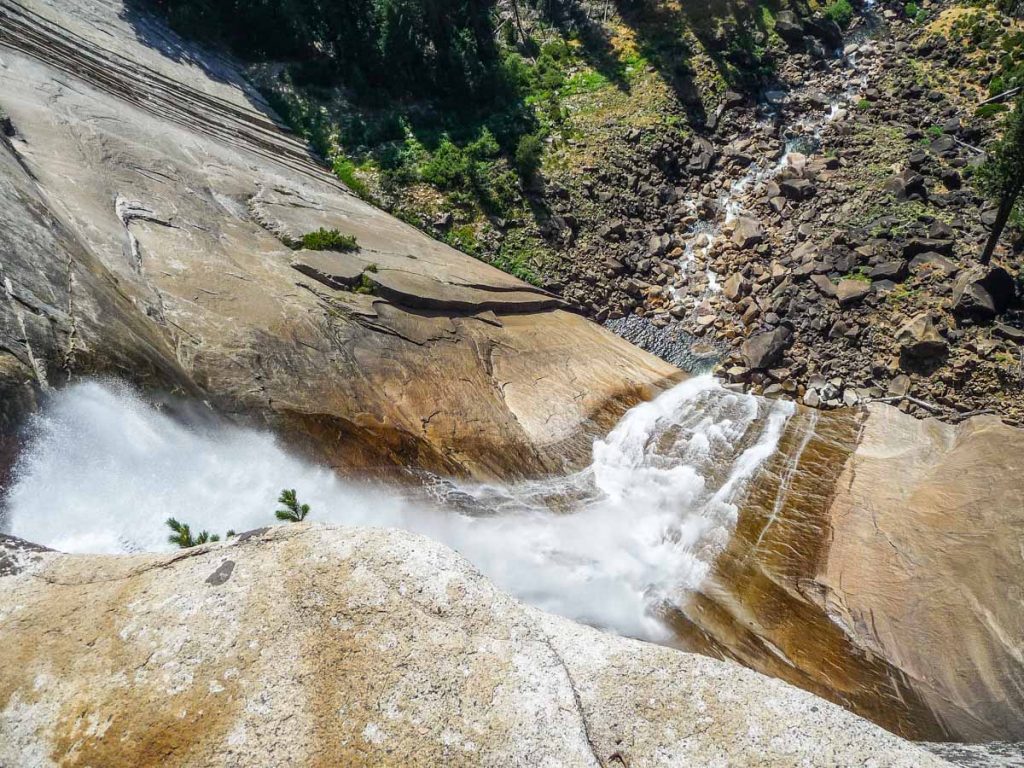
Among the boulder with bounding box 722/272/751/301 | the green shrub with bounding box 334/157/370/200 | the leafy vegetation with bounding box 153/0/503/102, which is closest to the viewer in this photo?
the boulder with bounding box 722/272/751/301

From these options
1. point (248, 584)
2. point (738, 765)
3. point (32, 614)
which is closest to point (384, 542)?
point (248, 584)

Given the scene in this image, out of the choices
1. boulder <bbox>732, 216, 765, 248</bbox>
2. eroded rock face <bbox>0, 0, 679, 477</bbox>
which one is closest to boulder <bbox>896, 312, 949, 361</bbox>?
boulder <bbox>732, 216, 765, 248</bbox>

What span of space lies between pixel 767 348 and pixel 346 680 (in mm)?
22548

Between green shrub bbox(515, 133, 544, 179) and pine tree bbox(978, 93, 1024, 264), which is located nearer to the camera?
pine tree bbox(978, 93, 1024, 264)

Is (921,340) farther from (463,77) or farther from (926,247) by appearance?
(463,77)

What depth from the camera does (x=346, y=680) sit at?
5.56 meters

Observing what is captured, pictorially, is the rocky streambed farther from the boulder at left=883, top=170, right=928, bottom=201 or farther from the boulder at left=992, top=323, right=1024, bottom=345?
the boulder at left=883, top=170, right=928, bottom=201

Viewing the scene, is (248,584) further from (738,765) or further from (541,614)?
(738,765)

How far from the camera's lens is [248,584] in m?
6.24

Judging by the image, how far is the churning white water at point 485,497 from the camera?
10.3 meters

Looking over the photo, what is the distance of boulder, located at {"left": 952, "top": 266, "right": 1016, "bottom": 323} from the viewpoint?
20.9m

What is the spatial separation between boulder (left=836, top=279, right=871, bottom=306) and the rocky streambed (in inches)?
8.5

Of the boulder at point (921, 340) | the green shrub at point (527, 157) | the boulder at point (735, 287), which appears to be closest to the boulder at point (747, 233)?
the boulder at point (735, 287)

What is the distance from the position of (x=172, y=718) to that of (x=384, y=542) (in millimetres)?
2554
